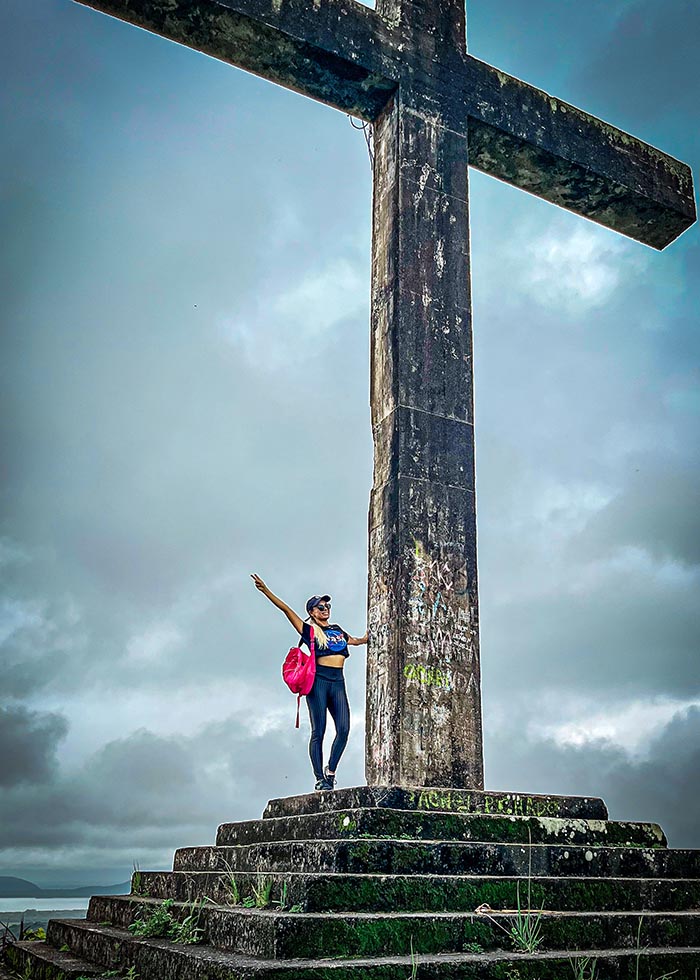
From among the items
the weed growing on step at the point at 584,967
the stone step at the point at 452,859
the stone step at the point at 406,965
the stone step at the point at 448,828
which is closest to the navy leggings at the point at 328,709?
the stone step at the point at 448,828

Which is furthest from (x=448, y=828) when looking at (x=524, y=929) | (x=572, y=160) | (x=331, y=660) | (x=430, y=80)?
(x=572, y=160)

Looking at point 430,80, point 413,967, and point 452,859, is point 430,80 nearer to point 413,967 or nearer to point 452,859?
point 452,859

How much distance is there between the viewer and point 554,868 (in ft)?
16.7

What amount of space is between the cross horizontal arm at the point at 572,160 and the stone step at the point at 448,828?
5.65 m

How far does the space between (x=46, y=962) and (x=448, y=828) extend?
2544 mm

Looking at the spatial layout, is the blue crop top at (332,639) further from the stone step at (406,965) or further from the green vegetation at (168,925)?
the stone step at (406,965)

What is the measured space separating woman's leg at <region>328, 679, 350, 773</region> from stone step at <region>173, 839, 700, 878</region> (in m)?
1.70

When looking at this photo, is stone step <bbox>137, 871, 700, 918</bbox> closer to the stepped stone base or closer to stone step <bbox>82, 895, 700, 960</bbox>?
the stepped stone base

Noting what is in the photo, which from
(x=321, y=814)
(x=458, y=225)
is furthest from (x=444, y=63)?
(x=321, y=814)

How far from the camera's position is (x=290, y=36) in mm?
7414

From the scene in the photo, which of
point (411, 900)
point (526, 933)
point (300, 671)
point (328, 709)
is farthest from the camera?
point (328, 709)

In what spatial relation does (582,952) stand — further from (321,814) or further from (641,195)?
(641,195)

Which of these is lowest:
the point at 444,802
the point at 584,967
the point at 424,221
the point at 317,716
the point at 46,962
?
the point at 46,962

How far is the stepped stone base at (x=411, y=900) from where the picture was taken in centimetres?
383
